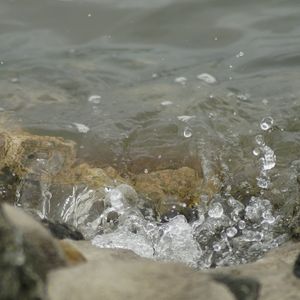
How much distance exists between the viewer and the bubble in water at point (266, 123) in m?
6.01

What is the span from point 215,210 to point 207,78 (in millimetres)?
2627

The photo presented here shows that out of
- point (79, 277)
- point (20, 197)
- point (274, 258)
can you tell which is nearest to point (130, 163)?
point (20, 197)

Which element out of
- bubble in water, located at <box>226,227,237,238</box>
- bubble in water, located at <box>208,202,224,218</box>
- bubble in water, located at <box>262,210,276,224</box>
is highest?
bubble in water, located at <box>262,210,276,224</box>

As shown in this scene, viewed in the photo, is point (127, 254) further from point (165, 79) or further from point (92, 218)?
point (165, 79)

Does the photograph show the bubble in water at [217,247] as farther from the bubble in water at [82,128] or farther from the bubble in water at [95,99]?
the bubble in water at [95,99]

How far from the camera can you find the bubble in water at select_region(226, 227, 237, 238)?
4531mm

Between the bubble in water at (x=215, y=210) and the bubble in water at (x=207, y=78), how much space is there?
8.11 ft

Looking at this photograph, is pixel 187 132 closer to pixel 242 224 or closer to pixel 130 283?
pixel 242 224

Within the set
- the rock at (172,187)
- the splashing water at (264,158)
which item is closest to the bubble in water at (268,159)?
the splashing water at (264,158)

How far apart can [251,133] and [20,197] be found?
212 cm

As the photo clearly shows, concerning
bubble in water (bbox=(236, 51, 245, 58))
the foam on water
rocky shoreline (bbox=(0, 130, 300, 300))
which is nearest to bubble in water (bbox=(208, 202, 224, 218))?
the foam on water

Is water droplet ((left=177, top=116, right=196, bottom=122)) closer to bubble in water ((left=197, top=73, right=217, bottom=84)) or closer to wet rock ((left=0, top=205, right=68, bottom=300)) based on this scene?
bubble in water ((left=197, top=73, right=217, bottom=84))

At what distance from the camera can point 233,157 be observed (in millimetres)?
5543

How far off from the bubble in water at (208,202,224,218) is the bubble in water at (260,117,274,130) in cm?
140
